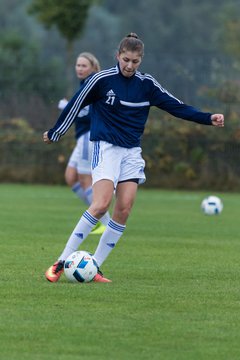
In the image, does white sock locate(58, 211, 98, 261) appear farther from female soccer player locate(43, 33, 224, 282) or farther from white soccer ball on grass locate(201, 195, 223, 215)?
white soccer ball on grass locate(201, 195, 223, 215)

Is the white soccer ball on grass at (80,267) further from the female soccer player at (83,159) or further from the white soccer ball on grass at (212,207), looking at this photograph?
the white soccer ball on grass at (212,207)

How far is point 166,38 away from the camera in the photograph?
74.1 m

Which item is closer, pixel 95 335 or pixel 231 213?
pixel 95 335

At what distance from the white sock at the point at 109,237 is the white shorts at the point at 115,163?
1.29ft

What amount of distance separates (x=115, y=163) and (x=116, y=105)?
1.61ft

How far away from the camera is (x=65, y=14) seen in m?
29.5

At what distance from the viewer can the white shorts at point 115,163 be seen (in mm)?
9367

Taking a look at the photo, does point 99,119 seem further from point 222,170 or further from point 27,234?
point 222,170

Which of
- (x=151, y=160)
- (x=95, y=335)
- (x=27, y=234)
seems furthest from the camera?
(x=151, y=160)

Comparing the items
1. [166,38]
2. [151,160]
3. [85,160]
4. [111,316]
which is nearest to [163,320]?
[111,316]

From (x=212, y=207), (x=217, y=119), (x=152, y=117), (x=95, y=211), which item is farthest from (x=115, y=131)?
(x=152, y=117)

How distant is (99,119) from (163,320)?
2586 millimetres

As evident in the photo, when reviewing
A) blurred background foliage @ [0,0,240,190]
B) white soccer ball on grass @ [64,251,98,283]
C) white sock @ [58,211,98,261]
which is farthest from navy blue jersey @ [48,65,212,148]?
blurred background foliage @ [0,0,240,190]

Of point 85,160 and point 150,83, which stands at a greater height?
point 150,83
